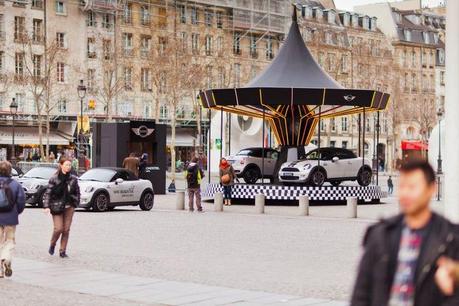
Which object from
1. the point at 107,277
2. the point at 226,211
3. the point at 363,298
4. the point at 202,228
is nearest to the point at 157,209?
the point at 226,211

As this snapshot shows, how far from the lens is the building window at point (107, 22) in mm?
84062

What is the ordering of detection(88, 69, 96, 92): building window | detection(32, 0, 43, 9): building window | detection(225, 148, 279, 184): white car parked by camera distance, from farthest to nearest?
detection(88, 69, 96, 92): building window, detection(32, 0, 43, 9): building window, detection(225, 148, 279, 184): white car parked

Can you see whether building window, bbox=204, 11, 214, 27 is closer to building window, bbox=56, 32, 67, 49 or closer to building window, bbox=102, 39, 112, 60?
building window, bbox=102, 39, 112, 60

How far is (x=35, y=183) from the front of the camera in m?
34.9

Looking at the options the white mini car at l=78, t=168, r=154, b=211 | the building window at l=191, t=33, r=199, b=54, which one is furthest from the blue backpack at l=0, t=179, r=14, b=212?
the building window at l=191, t=33, r=199, b=54

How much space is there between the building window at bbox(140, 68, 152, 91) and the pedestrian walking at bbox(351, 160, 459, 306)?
81993 mm

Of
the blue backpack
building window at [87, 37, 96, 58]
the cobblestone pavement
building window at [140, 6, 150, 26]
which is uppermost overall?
building window at [140, 6, 150, 26]

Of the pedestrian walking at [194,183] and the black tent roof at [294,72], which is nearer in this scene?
the pedestrian walking at [194,183]

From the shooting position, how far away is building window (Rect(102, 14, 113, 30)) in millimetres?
84062

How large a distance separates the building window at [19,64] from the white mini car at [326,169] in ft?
135

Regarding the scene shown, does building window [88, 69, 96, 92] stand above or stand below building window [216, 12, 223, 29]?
below

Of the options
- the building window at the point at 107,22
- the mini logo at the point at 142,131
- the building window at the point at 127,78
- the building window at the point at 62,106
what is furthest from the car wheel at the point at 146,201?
the building window at the point at 127,78

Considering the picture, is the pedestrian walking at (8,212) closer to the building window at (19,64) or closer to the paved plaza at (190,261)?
the paved plaza at (190,261)

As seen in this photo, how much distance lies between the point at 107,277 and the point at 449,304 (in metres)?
10.3
